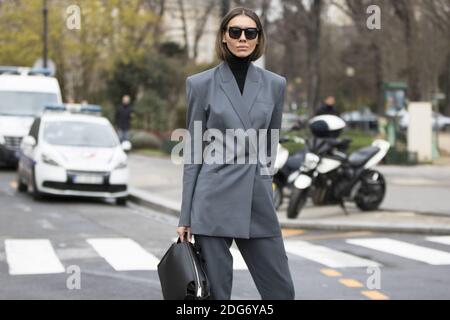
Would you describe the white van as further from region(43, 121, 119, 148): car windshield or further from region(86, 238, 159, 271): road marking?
region(86, 238, 159, 271): road marking

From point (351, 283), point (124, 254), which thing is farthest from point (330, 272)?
point (124, 254)

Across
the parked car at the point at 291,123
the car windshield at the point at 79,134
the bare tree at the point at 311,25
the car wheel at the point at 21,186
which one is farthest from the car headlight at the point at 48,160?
the bare tree at the point at 311,25

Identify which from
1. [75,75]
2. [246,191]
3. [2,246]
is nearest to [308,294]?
[246,191]

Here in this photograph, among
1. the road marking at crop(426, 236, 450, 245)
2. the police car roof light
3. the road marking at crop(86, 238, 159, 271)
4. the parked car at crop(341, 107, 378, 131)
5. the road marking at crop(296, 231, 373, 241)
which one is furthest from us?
the parked car at crop(341, 107, 378, 131)

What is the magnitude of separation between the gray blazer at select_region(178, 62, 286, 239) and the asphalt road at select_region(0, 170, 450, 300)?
302 centimetres

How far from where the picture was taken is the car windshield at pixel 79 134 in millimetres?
16969

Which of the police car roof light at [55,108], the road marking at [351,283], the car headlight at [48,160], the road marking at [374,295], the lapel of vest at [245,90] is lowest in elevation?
the road marking at [351,283]

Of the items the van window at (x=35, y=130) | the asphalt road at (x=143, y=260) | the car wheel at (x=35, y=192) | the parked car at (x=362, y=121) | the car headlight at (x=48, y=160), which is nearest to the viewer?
the asphalt road at (x=143, y=260)

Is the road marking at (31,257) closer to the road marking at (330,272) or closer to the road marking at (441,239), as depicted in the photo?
the road marking at (330,272)

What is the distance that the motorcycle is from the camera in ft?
46.0

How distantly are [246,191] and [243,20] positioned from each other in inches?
35.1

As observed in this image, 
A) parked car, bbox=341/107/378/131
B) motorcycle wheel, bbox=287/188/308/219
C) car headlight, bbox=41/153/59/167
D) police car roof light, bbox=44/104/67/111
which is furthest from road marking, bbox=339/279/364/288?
parked car, bbox=341/107/378/131

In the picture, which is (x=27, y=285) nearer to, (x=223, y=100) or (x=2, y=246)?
(x=2, y=246)

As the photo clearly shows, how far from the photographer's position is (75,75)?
4416cm
